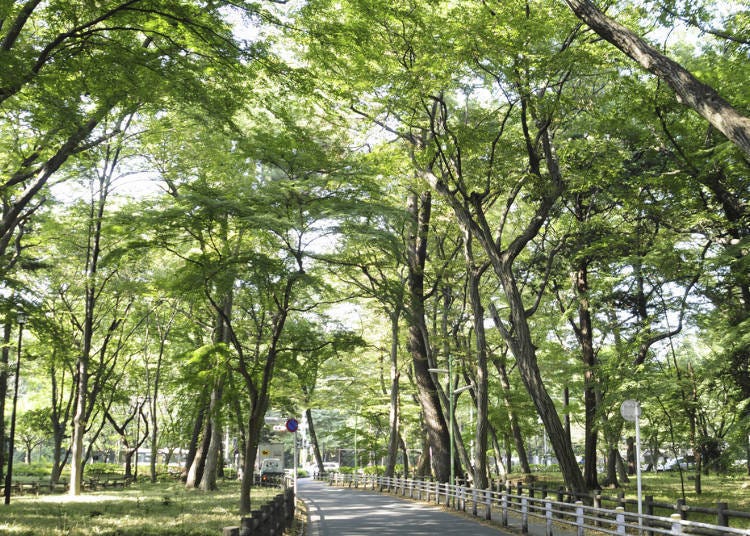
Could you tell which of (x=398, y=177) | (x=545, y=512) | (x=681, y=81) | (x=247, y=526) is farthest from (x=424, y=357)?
(x=247, y=526)

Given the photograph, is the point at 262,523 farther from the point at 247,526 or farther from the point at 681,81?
the point at 681,81

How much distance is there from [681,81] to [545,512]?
42.7 feet

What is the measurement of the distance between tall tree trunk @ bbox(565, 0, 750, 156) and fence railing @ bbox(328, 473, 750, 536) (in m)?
5.31

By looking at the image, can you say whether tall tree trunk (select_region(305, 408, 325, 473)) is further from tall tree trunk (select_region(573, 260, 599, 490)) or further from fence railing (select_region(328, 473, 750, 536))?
tall tree trunk (select_region(573, 260, 599, 490))

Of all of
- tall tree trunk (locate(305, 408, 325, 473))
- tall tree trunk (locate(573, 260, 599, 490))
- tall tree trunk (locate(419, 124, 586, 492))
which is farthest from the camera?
tall tree trunk (locate(305, 408, 325, 473))

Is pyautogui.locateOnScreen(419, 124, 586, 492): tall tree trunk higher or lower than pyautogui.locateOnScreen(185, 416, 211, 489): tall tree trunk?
higher

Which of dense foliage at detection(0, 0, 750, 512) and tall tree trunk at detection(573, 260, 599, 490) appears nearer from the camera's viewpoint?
dense foliage at detection(0, 0, 750, 512)

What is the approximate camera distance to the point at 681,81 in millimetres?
9625

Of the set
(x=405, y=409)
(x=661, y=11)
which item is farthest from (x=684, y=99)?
(x=405, y=409)

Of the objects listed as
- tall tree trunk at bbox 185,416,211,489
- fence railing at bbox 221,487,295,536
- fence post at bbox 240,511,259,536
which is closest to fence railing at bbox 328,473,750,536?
fence railing at bbox 221,487,295,536

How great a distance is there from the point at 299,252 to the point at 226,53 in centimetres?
637

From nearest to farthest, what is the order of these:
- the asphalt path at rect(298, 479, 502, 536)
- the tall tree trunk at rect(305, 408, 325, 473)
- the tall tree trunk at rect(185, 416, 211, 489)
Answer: the asphalt path at rect(298, 479, 502, 536)
the tall tree trunk at rect(185, 416, 211, 489)
the tall tree trunk at rect(305, 408, 325, 473)

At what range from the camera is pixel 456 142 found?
58.5ft

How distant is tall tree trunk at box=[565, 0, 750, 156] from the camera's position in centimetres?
900
